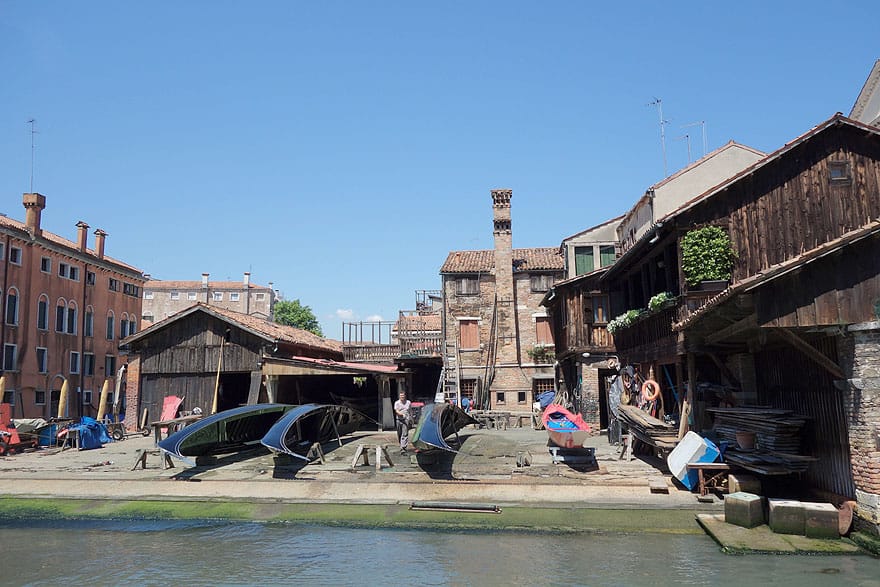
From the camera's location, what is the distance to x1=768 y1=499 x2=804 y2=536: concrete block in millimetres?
10078

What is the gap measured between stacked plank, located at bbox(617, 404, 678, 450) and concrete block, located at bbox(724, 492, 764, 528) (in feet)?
10.7

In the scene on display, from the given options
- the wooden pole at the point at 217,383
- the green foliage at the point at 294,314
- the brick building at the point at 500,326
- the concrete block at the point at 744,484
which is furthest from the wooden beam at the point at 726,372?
the green foliage at the point at 294,314

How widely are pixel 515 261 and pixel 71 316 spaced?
2409cm

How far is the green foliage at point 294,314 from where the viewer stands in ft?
233

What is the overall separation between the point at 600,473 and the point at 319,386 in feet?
65.6

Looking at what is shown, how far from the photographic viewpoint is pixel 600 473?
14.6m

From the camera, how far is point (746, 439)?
11984 millimetres

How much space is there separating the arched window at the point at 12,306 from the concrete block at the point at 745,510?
104ft

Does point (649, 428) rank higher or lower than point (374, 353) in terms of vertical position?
lower

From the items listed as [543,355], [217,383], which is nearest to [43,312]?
[217,383]

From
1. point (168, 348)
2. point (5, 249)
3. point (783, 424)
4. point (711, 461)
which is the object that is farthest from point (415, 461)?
point (5, 249)

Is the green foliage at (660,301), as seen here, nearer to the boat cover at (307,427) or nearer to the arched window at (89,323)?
the boat cover at (307,427)

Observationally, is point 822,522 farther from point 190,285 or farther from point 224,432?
point 190,285

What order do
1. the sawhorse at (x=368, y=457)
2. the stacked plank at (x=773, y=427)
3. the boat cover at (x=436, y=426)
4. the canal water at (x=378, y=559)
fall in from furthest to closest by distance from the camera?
the sawhorse at (x=368, y=457) < the boat cover at (x=436, y=426) < the stacked plank at (x=773, y=427) < the canal water at (x=378, y=559)
